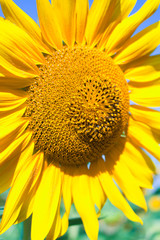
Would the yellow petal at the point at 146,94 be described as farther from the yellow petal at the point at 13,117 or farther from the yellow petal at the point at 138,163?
the yellow petal at the point at 13,117

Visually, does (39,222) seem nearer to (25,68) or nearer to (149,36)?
(25,68)

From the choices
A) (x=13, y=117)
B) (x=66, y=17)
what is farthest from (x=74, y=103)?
(x=66, y=17)

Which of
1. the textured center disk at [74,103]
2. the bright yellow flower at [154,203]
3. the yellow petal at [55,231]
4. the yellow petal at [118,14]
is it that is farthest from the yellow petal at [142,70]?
the bright yellow flower at [154,203]

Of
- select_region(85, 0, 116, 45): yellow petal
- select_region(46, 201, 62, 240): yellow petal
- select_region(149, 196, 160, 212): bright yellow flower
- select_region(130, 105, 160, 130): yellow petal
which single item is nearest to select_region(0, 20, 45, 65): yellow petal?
select_region(85, 0, 116, 45): yellow petal

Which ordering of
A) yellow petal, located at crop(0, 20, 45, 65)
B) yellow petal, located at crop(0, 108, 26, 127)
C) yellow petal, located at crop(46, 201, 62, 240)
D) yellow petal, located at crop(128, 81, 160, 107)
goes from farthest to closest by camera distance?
yellow petal, located at crop(128, 81, 160, 107), yellow petal, located at crop(46, 201, 62, 240), yellow petal, located at crop(0, 108, 26, 127), yellow petal, located at crop(0, 20, 45, 65)

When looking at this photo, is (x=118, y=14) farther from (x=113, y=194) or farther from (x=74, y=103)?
(x=113, y=194)

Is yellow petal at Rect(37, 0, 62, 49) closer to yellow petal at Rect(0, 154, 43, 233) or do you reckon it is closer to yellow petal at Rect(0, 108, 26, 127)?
yellow petal at Rect(0, 108, 26, 127)

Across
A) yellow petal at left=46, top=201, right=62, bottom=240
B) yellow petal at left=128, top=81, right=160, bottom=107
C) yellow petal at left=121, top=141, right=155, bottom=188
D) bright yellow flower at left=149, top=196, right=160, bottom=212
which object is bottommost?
bright yellow flower at left=149, top=196, right=160, bottom=212
